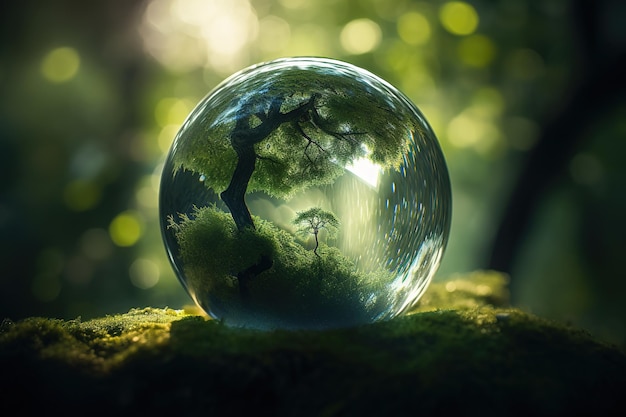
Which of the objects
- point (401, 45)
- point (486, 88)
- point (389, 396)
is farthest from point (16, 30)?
point (389, 396)

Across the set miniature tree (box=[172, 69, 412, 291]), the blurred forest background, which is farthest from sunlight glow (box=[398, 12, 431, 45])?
miniature tree (box=[172, 69, 412, 291])

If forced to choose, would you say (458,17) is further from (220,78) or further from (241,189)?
(241,189)

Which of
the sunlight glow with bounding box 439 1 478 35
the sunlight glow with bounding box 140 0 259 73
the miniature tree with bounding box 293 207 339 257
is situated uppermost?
the sunlight glow with bounding box 140 0 259 73

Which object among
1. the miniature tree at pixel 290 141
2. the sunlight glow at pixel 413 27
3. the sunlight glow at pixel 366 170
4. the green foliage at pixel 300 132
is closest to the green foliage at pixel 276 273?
the miniature tree at pixel 290 141

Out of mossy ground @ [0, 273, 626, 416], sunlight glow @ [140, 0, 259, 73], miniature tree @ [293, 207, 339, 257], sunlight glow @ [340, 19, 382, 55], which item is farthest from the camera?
sunlight glow @ [140, 0, 259, 73]

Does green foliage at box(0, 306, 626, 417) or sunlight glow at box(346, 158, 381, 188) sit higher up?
sunlight glow at box(346, 158, 381, 188)

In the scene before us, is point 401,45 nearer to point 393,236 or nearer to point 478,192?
point 478,192

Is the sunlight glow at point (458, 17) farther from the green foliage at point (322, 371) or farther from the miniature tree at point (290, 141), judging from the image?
the green foliage at point (322, 371)

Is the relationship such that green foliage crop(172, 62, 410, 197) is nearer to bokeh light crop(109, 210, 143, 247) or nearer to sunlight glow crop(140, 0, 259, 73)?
bokeh light crop(109, 210, 143, 247)
